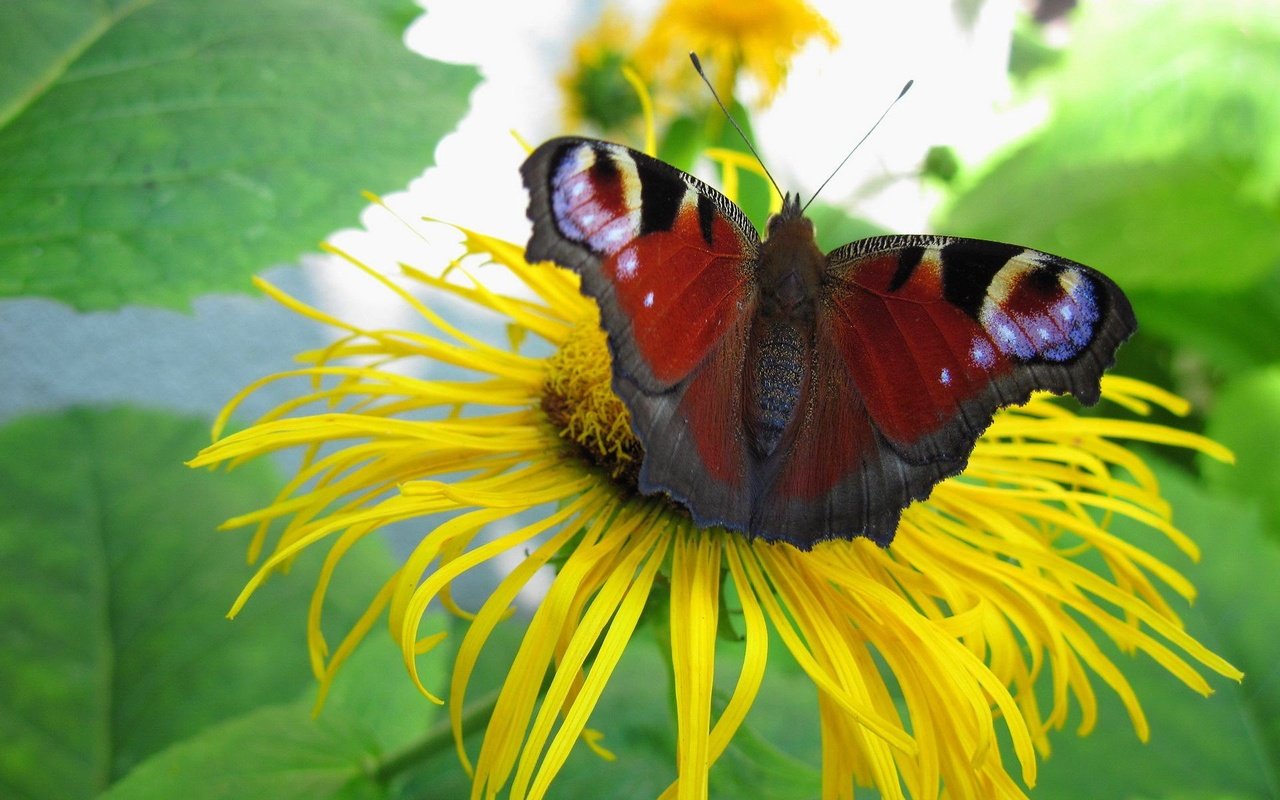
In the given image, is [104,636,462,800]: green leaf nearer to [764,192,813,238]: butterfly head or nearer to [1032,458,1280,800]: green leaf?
[764,192,813,238]: butterfly head

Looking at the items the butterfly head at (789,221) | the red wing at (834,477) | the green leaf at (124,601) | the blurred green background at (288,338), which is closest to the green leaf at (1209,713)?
the blurred green background at (288,338)

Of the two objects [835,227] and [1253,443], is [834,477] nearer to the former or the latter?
[835,227]

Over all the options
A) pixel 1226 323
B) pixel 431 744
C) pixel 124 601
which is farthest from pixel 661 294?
pixel 1226 323

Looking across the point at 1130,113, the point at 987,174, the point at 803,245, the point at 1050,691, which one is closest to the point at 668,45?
the point at 987,174

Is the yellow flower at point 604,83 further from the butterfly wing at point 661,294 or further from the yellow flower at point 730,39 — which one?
the butterfly wing at point 661,294

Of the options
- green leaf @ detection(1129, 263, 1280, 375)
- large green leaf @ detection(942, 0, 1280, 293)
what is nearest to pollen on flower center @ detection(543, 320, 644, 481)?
large green leaf @ detection(942, 0, 1280, 293)

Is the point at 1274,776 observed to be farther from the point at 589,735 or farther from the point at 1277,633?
the point at 589,735
